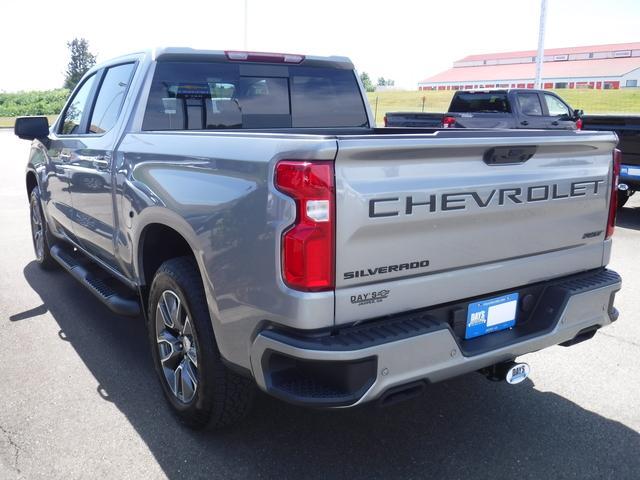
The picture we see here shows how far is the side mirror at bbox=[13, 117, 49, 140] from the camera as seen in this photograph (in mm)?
5051

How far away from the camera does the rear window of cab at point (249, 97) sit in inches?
155

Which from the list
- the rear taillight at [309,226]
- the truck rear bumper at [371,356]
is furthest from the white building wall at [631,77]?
the rear taillight at [309,226]

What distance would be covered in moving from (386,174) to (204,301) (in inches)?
45.0

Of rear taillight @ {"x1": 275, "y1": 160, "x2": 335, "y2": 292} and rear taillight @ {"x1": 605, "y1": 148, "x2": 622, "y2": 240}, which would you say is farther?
rear taillight @ {"x1": 605, "y1": 148, "x2": 622, "y2": 240}

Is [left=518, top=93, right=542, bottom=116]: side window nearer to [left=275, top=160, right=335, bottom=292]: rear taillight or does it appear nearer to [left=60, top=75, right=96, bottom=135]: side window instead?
[left=60, top=75, right=96, bottom=135]: side window

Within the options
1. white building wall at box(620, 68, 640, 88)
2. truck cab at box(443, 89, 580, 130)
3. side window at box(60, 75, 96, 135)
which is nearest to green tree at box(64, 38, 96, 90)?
white building wall at box(620, 68, 640, 88)

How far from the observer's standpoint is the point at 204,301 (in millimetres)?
2943

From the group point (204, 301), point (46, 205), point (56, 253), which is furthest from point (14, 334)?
point (204, 301)

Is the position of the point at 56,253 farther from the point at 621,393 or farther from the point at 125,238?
the point at 621,393

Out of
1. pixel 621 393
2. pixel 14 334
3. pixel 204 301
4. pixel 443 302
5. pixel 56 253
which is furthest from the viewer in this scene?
pixel 56 253

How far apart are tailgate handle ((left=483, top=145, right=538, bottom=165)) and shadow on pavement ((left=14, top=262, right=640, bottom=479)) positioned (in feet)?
4.79

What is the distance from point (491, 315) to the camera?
9.37ft

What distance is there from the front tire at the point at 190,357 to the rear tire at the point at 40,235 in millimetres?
3133

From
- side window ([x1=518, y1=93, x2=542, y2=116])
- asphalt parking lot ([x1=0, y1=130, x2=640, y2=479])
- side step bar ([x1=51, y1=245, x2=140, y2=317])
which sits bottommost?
asphalt parking lot ([x1=0, y1=130, x2=640, y2=479])
